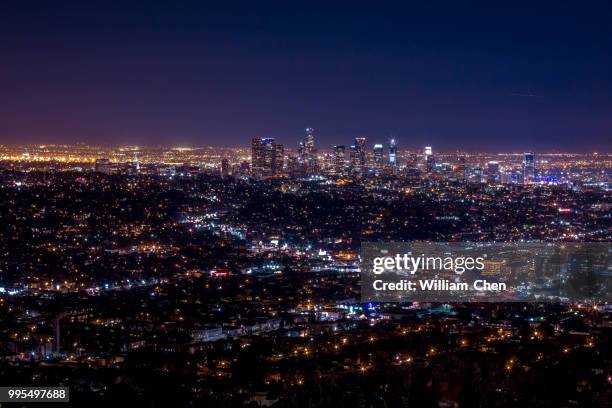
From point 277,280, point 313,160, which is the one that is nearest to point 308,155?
point 313,160

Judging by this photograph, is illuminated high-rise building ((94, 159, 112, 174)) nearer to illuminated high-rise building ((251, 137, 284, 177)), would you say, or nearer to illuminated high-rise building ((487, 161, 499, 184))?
illuminated high-rise building ((251, 137, 284, 177))

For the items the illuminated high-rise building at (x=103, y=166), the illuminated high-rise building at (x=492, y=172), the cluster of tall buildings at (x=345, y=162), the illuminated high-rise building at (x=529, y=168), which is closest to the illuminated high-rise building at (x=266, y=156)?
the cluster of tall buildings at (x=345, y=162)

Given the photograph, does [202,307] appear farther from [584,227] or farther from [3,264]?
[584,227]

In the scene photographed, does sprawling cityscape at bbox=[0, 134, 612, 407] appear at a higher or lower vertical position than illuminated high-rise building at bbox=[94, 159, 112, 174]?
lower

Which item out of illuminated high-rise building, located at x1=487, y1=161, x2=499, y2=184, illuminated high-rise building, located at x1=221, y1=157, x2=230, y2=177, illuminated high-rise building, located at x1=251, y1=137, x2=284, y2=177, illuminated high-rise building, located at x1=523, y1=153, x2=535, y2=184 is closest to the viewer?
illuminated high-rise building, located at x1=523, y1=153, x2=535, y2=184

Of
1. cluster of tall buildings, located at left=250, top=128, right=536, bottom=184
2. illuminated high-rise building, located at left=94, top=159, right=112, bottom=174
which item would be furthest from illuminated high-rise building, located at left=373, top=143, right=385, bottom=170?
illuminated high-rise building, located at left=94, top=159, right=112, bottom=174

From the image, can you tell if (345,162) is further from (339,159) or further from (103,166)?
(103,166)

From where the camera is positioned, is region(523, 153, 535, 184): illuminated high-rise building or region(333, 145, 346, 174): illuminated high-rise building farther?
region(333, 145, 346, 174): illuminated high-rise building

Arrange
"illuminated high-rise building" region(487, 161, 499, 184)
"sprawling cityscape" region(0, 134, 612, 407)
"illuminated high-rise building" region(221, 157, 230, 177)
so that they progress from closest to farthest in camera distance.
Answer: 1. "sprawling cityscape" region(0, 134, 612, 407)
2. "illuminated high-rise building" region(487, 161, 499, 184)
3. "illuminated high-rise building" region(221, 157, 230, 177)
